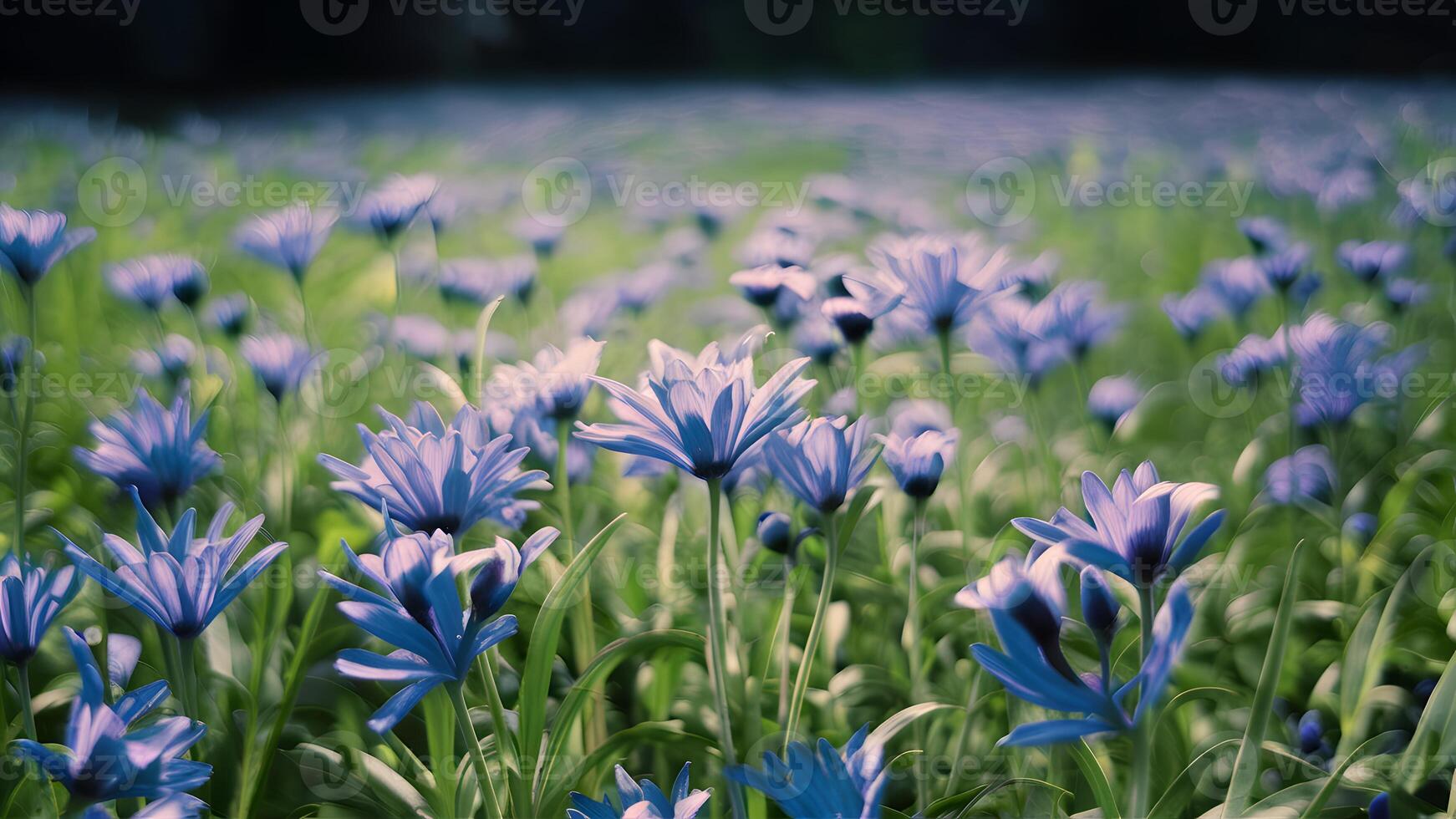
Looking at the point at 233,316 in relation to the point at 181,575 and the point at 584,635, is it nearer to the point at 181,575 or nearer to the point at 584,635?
the point at 584,635

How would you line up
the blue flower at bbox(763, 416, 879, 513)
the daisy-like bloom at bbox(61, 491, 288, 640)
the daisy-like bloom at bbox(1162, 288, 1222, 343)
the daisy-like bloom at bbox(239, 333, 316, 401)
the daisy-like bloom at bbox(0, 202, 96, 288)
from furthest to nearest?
the daisy-like bloom at bbox(1162, 288, 1222, 343)
the daisy-like bloom at bbox(239, 333, 316, 401)
the daisy-like bloom at bbox(0, 202, 96, 288)
the blue flower at bbox(763, 416, 879, 513)
the daisy-like bloom at bbox(61, 491, 288, 640)

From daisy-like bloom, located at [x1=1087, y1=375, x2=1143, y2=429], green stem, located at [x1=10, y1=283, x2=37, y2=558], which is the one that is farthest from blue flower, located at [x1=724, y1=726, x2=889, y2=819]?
daisy-like bloom, located at [x1=1087, y1=375, x2=1143, y2=429]

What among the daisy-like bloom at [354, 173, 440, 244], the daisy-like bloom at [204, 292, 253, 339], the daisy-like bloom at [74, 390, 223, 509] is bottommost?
the daisy-like bloom at [74, 390, 223, 509]

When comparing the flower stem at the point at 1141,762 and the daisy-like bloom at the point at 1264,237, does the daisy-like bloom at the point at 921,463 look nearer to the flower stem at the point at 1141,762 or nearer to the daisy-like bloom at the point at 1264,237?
the flower stem at the point at 1141,762

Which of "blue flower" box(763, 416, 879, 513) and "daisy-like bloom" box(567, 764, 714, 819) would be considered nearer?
"daisy-like bloom" box(567, 764, 714, 819)

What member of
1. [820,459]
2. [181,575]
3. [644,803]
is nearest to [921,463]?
[820,459]

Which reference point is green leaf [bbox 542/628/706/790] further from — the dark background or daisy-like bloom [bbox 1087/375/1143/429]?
the dark background

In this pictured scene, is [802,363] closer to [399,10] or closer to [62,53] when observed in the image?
[399,10]
